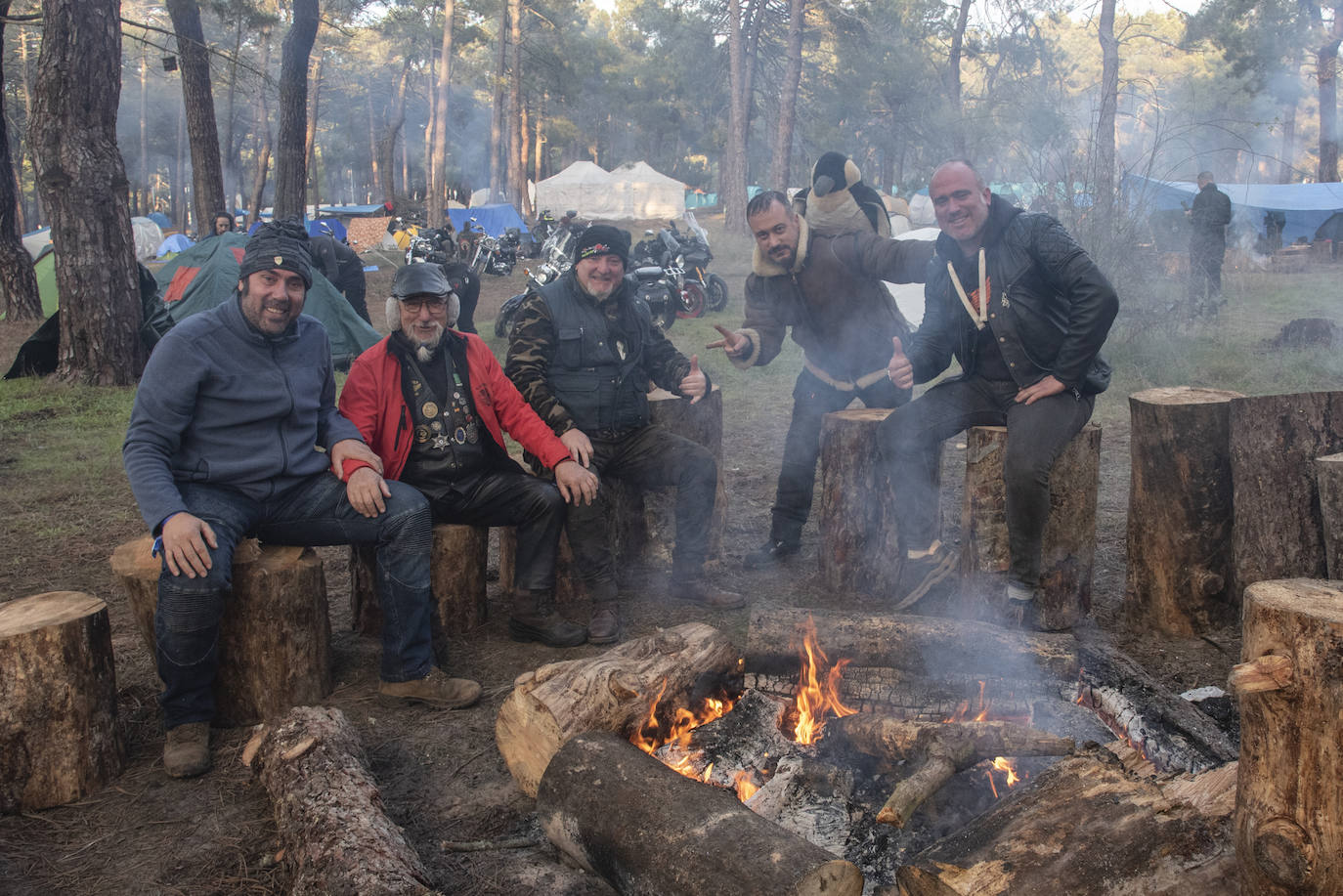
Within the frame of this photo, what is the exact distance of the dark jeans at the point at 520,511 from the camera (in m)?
4.02

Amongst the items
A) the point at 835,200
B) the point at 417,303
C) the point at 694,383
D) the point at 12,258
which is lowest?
the point at 694,383

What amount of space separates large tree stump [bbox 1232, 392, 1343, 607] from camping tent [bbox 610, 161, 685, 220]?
3407 centimetres

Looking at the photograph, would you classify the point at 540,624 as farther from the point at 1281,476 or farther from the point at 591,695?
the point at 1281,476

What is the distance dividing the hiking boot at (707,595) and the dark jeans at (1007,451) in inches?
34.9

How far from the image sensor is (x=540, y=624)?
4.08 metres

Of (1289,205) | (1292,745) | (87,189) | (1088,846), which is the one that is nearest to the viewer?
(1292,745)

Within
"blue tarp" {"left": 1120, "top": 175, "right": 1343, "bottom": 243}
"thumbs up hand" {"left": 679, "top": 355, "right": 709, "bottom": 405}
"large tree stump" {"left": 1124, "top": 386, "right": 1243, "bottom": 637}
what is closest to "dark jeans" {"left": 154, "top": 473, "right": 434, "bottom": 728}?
"thumbs up hand" {"left": 679, "top": 355, "right": 709, "bottom": 405}

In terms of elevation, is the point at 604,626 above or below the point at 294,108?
below

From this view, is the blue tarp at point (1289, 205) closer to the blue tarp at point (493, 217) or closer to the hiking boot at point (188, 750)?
the blue tarp at point (493, 217)

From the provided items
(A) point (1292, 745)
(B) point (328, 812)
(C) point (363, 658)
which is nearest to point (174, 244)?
(C) point (363, 658)

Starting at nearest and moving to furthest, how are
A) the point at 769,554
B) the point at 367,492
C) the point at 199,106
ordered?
1. the point at 367,492
2. the point at 769,554
3. the point at 199,106

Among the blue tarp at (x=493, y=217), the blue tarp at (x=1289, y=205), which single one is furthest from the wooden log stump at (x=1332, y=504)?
the blue tarp at (x=493, y=217)

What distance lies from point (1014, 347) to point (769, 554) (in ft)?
5.63

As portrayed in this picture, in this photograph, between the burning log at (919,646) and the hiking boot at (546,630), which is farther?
the hiking boot at (546,630)
